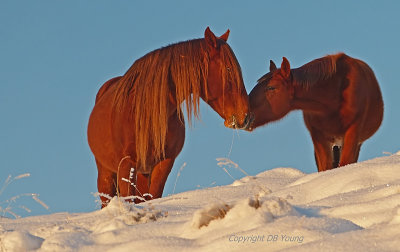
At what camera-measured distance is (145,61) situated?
625cm

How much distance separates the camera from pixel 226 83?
19.6 ft

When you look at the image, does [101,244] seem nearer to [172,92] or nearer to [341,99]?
[172,92]

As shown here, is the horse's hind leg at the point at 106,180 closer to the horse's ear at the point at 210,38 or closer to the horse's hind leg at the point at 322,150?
the horse's ear at the point at 210,38

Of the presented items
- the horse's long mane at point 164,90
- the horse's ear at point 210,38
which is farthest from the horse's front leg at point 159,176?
the horse's ear at point 210,38

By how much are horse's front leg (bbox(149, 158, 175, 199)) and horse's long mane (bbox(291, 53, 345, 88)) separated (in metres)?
2.75

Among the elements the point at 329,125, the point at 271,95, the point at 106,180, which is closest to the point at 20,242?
the point at 106,180

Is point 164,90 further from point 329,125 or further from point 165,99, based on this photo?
point 329,125

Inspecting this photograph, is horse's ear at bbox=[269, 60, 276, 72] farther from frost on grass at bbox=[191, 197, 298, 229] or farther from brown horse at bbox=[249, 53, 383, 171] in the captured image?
frost on grass at bbox=[191, 197, 298, 229]

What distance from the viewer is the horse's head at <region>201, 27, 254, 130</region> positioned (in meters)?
5.98

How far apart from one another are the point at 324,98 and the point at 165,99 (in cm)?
317

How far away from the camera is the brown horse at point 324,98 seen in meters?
8.35

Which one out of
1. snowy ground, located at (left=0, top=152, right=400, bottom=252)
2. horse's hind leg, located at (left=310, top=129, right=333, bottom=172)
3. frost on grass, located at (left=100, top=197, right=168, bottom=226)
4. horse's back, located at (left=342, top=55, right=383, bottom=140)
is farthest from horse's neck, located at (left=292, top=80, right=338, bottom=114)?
frost on grass, located at (left=100, top=197, right=168, bottom=226)

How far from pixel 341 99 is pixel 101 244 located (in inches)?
237

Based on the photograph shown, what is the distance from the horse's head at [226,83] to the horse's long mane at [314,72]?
8.33 feet
